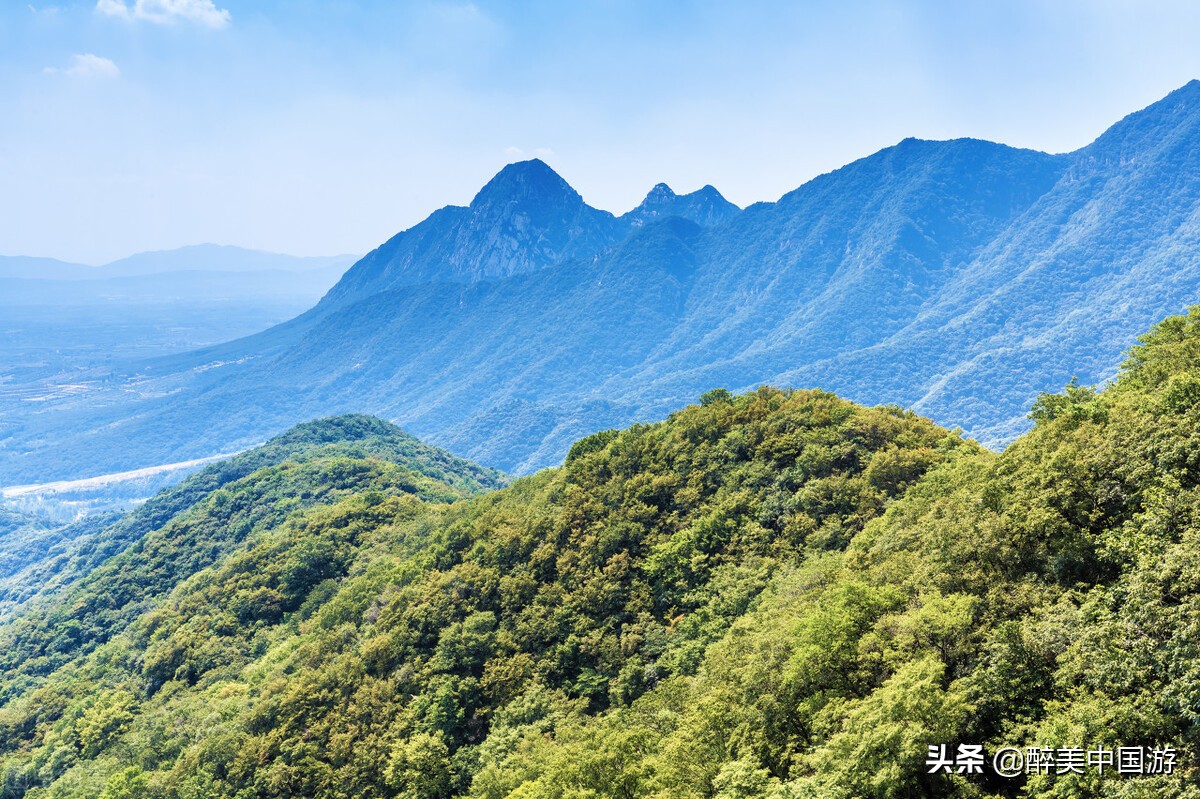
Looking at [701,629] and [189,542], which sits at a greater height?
[701,629]

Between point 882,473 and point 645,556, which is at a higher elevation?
point 882,473

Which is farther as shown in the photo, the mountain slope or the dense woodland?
the mountain slope

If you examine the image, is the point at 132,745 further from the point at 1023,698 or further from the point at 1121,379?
the point at 1121,379

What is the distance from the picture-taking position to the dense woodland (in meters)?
25.1

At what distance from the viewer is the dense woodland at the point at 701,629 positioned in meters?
25.1

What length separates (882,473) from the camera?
53.8 meters

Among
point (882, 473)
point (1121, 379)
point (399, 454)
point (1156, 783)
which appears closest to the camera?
point (1156, 783)

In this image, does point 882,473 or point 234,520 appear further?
point 234,520

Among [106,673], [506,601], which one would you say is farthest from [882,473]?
[106,673]

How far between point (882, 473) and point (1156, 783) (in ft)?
114

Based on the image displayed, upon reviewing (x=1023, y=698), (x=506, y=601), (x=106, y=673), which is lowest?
(x=106, y=673)

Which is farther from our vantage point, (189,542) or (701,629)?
(189,542)

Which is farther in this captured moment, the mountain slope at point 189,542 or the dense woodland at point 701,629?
the mountain slope at point 189,542

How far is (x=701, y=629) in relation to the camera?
5088 cm
